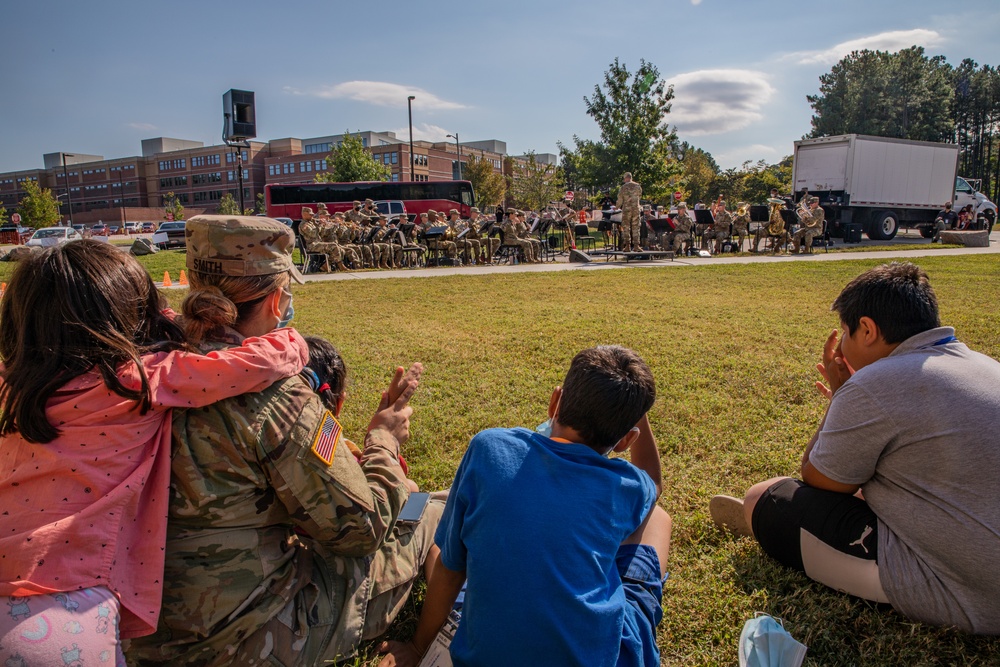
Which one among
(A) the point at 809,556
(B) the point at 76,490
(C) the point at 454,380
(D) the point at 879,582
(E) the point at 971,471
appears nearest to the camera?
(B) the point at 76,490

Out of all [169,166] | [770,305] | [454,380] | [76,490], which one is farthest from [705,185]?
[169,166]

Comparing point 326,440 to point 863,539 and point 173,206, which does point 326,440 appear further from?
point 173,206

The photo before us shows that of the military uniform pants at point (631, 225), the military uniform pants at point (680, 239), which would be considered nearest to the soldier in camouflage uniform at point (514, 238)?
the military uniform pants at point (631, 225)

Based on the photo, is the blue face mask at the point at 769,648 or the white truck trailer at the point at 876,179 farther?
the white truck trailer at the point at 876,179

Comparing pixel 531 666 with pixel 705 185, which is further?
pixel 705 185

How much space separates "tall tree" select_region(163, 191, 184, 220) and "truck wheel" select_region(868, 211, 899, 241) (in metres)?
69.8

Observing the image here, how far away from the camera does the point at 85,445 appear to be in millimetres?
1433

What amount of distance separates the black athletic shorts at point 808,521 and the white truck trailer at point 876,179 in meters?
25.9

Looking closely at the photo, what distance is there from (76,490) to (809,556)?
8.60 ft

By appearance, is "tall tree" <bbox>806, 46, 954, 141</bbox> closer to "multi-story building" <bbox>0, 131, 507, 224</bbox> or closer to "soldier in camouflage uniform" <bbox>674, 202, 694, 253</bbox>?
"multi-story building" <bbox>0, 131, 507, 224</bbox>

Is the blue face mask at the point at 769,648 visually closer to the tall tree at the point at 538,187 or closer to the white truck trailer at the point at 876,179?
the white truck trailer at the point at 876,179

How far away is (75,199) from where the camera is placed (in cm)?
10612

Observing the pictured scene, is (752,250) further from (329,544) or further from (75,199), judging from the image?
(75,199)

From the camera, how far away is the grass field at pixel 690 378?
237 cm
